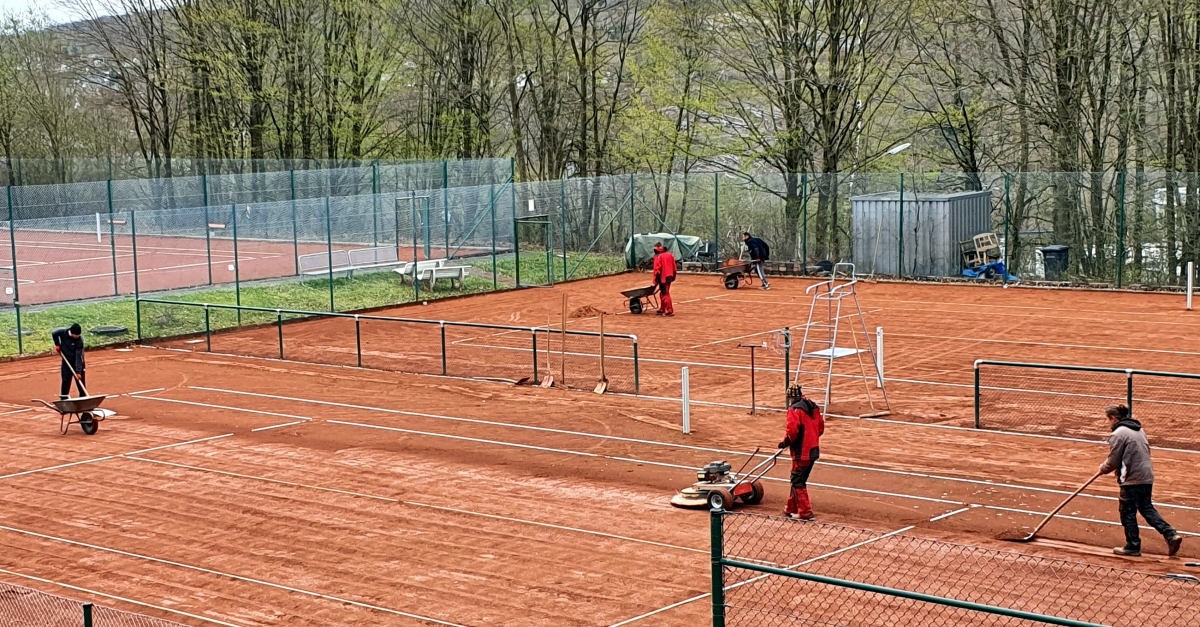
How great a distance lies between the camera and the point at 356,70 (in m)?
57.0

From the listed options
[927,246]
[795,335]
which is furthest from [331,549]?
[927,246]

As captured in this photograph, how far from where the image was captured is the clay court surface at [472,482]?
12.3 metres

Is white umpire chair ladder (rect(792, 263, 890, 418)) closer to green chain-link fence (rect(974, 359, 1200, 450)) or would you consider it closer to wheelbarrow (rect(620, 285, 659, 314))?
green chain-link fence (rect(974, 359, 1200, 450))

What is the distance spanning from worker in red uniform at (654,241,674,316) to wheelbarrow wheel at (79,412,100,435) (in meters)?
14.6

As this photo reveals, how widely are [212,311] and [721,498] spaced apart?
21.9 metres

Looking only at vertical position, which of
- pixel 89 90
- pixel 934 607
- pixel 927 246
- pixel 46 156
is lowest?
pixel 934 607

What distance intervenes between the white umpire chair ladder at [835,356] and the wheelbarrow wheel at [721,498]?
14.7 feet

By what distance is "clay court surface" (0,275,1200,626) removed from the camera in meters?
12.3

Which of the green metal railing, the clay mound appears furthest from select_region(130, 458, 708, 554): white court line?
the clay mound

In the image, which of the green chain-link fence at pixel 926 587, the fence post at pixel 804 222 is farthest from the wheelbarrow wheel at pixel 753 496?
the fence post at pixel 804 222

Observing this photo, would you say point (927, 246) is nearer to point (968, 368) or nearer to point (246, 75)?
point (968, 368)

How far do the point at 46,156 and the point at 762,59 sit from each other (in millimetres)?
40709

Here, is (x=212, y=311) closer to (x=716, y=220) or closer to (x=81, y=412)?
(x=81, y=412)

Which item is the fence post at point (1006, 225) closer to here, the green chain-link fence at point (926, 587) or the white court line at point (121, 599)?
the green chain-link fence at point (926, 587)
